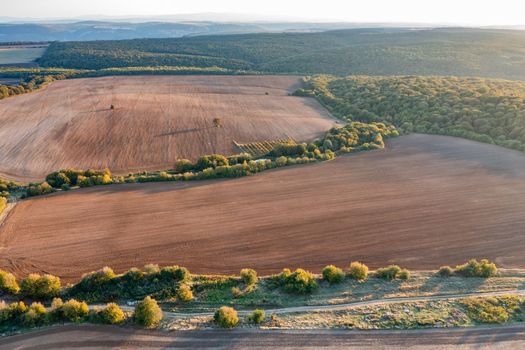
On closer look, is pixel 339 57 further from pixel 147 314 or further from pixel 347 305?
pixel 147 314

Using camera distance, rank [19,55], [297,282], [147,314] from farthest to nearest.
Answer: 1. [19,55]
2. [297,282]
3. [147,314]

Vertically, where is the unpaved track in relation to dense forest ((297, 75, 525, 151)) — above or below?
below

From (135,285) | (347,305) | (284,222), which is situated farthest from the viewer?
(284,222)

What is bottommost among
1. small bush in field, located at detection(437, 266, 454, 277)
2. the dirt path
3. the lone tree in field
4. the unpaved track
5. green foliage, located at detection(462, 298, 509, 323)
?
the unpaved track

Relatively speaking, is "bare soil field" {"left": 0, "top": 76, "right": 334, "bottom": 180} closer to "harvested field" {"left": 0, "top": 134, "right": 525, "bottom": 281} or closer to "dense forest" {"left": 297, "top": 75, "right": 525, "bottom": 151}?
"dense forest" {"left": 297, "top": 75, "right": 525, "bottom": 151}

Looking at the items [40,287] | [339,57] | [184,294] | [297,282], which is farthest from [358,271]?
[339,57]

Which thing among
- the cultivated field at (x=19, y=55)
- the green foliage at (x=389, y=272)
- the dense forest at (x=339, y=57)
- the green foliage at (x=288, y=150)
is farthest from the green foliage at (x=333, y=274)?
the cultivated field at (x=19, y=55)

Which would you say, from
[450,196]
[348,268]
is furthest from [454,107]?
[348,268]

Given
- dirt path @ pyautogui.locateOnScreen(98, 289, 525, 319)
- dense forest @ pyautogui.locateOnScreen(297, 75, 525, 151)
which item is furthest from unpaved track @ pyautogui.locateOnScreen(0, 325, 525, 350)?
dense forest @ pyautogui.locateOnScreen(297, 75, 525, 151)
